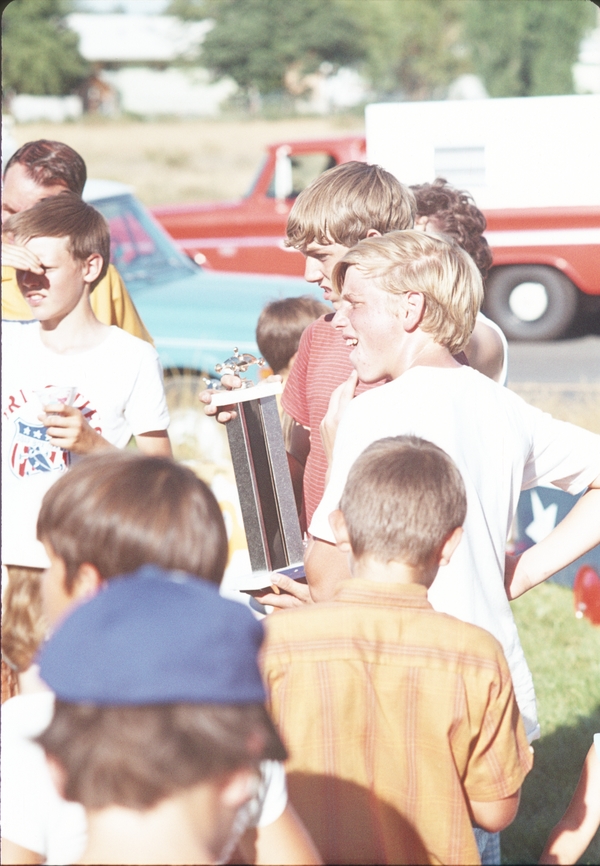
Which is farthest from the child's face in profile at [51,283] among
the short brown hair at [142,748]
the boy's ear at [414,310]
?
the short brown hair at [142,748]

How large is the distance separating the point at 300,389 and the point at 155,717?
175 centimetres

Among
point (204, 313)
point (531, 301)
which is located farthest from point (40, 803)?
point (531, 301)

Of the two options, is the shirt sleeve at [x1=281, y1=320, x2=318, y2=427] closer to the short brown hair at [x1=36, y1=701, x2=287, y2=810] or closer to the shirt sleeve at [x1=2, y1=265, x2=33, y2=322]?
the shirt sleeve at [x1=2, y1=265, x2=33, y2=322]

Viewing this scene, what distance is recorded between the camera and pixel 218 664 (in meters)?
1.13

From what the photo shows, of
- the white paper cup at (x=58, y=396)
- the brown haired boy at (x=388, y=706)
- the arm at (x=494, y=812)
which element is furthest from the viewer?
the white paper cup at (x=58, y=396)

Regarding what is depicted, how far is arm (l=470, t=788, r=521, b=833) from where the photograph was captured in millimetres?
1706

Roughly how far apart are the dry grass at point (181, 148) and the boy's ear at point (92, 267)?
2127 centimetres

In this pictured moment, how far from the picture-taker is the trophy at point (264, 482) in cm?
247

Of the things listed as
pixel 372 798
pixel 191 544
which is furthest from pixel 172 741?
pixel 372 798

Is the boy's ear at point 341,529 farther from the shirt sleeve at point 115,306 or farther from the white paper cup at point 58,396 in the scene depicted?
the shirt sleeve at point 115,306

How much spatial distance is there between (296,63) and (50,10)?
8.39m

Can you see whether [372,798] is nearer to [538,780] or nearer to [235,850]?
[235,850]

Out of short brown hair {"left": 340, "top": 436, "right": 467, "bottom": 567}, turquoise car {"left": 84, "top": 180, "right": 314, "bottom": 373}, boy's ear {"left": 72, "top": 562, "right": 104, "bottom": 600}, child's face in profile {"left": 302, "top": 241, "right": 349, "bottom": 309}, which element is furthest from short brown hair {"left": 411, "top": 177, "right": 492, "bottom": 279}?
turquoise car {"left": 84, "top": 180, "right": 314, "bottom": 373}

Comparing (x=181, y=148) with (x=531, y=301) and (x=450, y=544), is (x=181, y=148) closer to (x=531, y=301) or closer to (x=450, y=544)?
(x=531, y=301)
